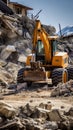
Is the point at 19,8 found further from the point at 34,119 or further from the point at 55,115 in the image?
the point at 55,115

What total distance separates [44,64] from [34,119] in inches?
406

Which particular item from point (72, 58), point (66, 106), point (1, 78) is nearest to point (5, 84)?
point (1, 78)

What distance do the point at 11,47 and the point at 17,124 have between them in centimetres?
2458

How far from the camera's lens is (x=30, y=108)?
10.8 meters

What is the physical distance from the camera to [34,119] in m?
10.4

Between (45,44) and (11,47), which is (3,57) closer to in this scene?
(11,47)

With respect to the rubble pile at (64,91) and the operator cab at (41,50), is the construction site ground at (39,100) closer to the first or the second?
the rubble pile at (64,91)

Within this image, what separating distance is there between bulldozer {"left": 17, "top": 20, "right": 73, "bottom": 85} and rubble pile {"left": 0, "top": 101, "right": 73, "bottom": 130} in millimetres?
7380

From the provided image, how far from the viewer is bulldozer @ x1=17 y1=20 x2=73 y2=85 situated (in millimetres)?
18297

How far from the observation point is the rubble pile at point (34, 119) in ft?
32.1

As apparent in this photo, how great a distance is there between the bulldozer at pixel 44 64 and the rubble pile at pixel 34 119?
7.38 m

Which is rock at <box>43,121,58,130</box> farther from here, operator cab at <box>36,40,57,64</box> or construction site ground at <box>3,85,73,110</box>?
operator cab at <box>36,40,57,64</box>

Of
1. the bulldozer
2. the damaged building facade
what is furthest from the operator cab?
the damaged building facade

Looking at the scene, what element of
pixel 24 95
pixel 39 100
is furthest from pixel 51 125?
Answer: pixel 24 95
